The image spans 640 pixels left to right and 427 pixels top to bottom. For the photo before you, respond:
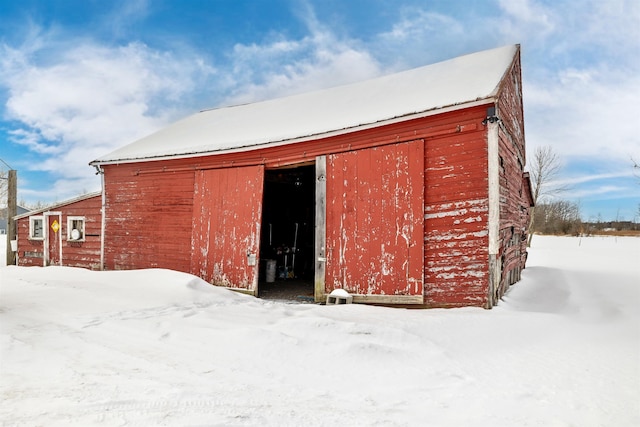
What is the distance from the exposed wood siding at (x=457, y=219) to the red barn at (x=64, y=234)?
1038cm

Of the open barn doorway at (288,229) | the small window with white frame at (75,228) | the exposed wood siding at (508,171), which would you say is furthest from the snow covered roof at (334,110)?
the small window with white frame at (75,228)

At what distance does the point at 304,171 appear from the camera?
474 inches

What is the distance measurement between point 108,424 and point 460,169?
6134 millimetres

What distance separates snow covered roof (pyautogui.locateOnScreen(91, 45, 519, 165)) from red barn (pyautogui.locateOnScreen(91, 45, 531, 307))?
7cm

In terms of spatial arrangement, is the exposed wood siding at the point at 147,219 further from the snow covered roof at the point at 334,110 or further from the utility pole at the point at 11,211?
the utility pole at the point at 11,211

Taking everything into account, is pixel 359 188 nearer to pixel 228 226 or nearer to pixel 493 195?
pixel 493 195

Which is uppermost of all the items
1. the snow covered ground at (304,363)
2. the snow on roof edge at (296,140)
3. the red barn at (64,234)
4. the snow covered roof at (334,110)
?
the snow covered roof at (334,110)

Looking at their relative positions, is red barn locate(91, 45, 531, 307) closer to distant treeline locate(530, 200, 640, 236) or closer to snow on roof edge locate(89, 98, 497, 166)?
snow on roof edge locate(89, 98, 497, 166)

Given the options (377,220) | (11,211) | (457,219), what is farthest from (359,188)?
(11,211)

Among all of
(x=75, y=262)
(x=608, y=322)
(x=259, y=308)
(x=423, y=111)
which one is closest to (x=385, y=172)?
(x=423, y=111)

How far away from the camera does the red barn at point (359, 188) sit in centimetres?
662

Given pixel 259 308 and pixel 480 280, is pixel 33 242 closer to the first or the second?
pixel 259 308

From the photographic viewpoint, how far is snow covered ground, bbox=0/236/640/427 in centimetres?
282

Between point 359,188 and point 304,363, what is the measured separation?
14.5 ft
